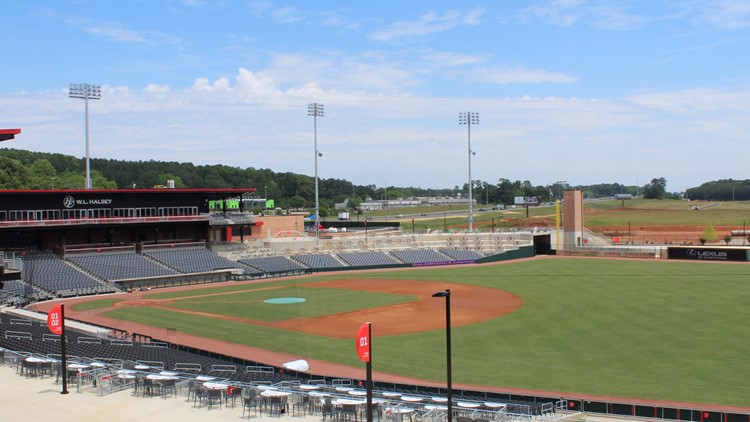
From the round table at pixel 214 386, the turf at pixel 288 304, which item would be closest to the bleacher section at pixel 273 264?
the turf at pixel 288 304

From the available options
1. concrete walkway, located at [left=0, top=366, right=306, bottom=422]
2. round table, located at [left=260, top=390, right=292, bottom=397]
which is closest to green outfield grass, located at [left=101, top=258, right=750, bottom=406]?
round table, located at [left=260, top=390, right=292, bottom=397]

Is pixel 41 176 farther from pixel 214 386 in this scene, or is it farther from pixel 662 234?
pixel 214 386

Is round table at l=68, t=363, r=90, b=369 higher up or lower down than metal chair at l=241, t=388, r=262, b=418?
higher up

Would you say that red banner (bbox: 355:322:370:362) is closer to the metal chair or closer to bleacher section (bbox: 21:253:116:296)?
the metal chair

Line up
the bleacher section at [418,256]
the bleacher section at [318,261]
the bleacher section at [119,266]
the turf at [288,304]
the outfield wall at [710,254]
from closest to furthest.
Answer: the turf at [288,304] < the bleacher section at [119,266] < the outfield wall at [710,254] < the bleacher section at [318,261] < the bleacher section at [418,256]

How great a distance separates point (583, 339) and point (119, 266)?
4525 cm

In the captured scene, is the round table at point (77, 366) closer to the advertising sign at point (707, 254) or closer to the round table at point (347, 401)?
the round table at point (347, 401)

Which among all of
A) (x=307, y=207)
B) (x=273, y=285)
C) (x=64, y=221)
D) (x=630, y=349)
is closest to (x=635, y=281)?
(x=630, y=349)

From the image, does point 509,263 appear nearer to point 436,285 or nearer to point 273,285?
point 436,285

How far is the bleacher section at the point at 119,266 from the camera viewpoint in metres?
64.1

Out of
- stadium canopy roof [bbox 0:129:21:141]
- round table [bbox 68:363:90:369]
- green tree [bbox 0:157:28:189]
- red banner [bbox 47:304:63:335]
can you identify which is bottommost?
round table [bbox 68:363:90:369]

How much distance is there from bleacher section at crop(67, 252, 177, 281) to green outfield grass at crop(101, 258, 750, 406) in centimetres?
802

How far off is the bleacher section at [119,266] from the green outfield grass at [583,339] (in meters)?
8.02

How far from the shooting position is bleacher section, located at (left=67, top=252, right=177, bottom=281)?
6406 centimetres
